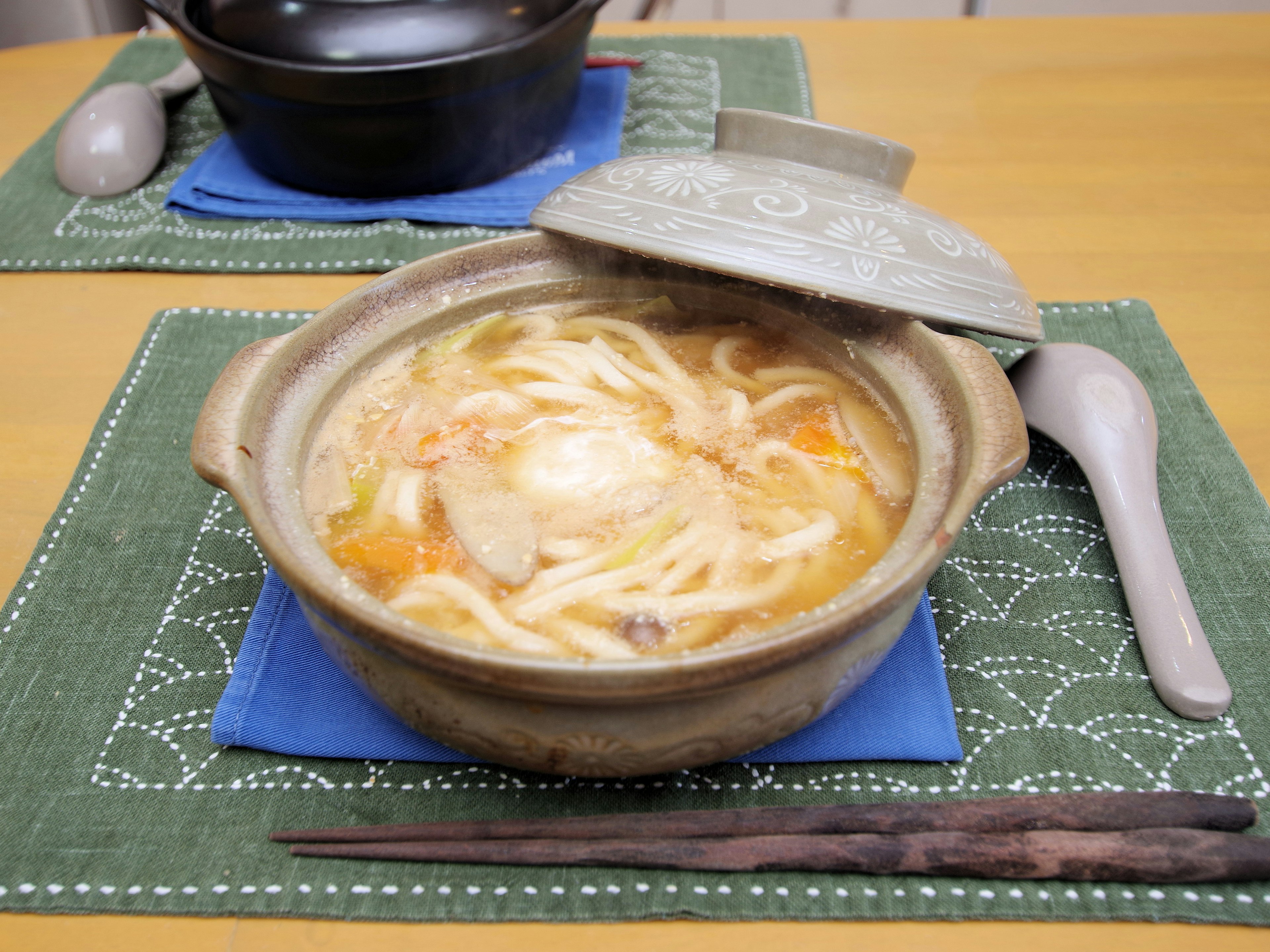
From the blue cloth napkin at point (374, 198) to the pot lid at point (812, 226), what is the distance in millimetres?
784

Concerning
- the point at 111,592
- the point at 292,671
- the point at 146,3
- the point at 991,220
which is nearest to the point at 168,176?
the point at 146,3

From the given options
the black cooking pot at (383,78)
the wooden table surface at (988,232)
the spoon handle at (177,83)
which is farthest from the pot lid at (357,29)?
the spoon handle at (177,83)

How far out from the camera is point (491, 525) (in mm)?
1143

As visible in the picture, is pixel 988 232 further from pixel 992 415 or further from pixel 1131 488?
pixel 992 415

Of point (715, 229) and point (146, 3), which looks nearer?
point (715, 229)

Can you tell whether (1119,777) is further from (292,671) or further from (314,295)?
(314,295)

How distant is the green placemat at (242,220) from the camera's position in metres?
2.03

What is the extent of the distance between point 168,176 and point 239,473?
1.63 metres

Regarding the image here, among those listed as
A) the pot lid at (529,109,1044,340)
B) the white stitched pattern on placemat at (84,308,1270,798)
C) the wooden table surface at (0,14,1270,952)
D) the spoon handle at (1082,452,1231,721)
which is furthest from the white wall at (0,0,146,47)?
the spoon handle at (1082,452,1231,721)

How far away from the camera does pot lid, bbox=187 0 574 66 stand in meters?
1.82

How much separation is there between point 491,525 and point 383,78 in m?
1.09

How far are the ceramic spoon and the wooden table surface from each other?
1.04ft

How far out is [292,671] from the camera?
1.18m

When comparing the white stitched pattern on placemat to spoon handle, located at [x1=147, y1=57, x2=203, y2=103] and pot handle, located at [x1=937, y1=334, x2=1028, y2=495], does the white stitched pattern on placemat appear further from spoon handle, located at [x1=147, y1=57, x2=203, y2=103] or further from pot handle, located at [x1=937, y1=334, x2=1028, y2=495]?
spoon handle, located at [x1=147, y1=57, x2=203, y2=103]
